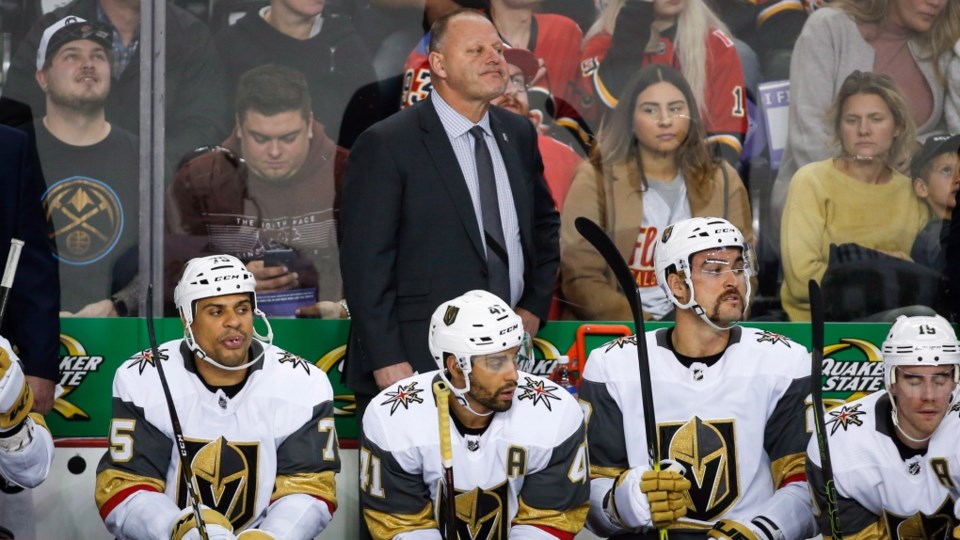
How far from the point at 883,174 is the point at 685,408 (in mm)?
1618

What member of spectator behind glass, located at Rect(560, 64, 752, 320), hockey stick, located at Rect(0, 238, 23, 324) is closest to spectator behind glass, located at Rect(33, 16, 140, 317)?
hockey stick, located at Rect(0, 238, 23, 324)

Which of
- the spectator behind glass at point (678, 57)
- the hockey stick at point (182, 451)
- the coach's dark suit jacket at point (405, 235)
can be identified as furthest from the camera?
the spectator behind glass at point (678, 57)

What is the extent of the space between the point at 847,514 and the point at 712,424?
49 cm

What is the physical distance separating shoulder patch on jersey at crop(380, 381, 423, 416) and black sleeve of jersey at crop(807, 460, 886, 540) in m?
1.17

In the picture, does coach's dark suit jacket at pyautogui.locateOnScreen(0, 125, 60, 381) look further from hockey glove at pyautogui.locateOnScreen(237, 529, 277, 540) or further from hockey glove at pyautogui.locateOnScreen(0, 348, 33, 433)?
hockey glove at pyautogui.locateOnScreen(237, 529, 277, 540)

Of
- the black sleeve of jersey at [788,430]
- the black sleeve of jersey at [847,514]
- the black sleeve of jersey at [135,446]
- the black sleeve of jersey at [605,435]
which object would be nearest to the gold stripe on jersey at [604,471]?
the black sleeve of jersey at [605,435]

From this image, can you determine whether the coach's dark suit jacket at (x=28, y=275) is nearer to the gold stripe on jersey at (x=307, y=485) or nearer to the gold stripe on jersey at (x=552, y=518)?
the gold stripe on jersey at (x=307, y=485)

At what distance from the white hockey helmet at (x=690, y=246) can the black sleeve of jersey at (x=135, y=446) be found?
1.62 meters

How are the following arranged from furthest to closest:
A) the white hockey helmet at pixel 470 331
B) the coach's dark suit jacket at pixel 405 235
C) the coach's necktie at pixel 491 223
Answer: the coach's necktie at pixel 491 223
the coach's dark suit jacket at pixel 405 235
the white hockey helmet at pixel 470 331

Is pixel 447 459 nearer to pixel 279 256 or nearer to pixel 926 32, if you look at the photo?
pixel 279 256

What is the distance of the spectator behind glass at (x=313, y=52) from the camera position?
20.1 feet

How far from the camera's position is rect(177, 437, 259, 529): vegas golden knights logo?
498cm

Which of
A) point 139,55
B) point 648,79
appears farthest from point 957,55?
point 139,55

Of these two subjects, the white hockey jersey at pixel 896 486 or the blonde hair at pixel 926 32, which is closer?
the white hockey jersey at pixel 896 486
